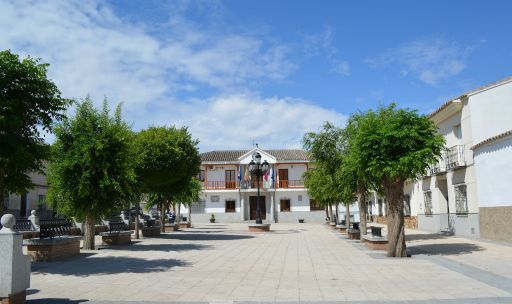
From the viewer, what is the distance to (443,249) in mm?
17047

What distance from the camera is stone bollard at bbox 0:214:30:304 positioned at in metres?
7.21

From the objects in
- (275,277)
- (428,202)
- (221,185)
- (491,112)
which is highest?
(491,112)

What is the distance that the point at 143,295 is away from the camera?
8617 mm

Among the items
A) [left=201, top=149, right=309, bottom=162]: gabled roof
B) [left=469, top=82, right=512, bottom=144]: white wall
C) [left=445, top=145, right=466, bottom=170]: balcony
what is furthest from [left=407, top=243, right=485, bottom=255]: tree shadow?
[left=201, top=149, right=309, bottom=162]: gabled roof

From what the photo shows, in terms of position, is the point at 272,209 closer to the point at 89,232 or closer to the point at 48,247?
the point at 89,232

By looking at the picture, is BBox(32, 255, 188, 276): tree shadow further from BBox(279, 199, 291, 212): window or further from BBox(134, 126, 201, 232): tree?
BBox(279, 199, 291, 212): window

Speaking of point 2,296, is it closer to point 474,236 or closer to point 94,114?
point 94,114

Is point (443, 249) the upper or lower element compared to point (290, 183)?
lower

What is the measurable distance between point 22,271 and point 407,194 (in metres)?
29.7

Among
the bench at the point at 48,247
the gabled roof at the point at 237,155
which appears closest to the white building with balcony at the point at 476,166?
the bench at the point at 48,247

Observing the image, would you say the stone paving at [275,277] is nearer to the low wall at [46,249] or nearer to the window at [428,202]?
the low wall at [46,249]

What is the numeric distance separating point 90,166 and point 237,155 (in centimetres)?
4059

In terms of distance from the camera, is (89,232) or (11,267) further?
(89,232)

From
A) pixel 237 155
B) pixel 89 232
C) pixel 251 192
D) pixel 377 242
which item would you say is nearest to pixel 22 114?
pixel 89 232
